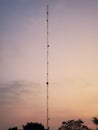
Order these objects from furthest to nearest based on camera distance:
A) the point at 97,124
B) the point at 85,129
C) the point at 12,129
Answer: the point at 85,129
the point at 12,129
the point at 97,124

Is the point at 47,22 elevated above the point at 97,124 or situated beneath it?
elevated above

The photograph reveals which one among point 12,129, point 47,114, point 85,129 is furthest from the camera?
point 85,129

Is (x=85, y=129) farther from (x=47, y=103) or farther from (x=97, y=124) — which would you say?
(x=47, y=103)

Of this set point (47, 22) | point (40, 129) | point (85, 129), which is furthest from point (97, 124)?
point (85, 129)

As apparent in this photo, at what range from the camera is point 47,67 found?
35.7m

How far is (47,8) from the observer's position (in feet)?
116

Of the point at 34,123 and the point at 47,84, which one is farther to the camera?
the point at 34,123

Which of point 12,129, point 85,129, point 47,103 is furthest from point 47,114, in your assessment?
point 85,129

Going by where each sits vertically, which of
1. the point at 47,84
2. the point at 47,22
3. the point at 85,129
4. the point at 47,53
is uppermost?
the point at 47,22

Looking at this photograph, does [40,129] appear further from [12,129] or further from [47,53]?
[47,53]

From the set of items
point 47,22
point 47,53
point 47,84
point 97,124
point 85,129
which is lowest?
point 85,129

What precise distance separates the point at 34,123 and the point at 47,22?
48471mm

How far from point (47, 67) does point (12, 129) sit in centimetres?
4385

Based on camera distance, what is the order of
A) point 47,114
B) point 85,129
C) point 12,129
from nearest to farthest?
point 47,114, point 12,129, point 85,129
